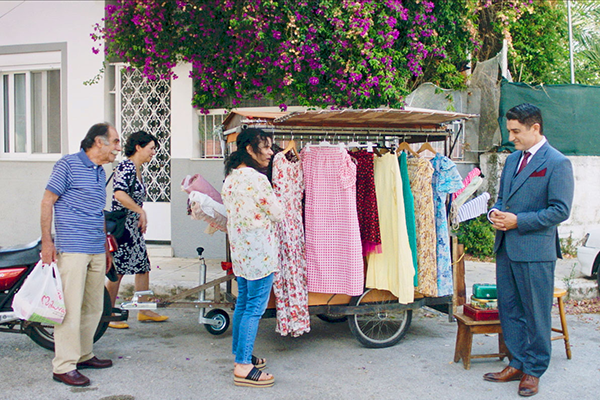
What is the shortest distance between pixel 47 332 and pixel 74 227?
1.19 metres

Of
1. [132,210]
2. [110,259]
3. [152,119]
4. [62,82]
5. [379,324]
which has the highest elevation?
[62,82]

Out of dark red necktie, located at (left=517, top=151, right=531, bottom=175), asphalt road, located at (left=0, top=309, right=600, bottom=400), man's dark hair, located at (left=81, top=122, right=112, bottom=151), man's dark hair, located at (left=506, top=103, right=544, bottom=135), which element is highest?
man's dark hair, located at (left=506, top=103, right=544, bottom=135)

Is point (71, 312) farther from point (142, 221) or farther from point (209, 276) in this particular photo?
point (209, 276)

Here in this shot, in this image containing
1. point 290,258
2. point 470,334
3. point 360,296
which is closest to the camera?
point 470,334

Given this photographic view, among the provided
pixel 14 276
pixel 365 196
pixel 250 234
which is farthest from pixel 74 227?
pixel 365 196

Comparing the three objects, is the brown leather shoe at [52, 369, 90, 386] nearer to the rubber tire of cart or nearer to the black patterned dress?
the rubber tire of cart

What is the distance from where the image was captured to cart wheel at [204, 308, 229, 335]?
523 centimetres

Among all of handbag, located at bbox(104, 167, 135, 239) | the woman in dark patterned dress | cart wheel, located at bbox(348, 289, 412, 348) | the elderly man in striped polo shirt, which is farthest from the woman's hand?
cart wheel, located at bbox(348, 289, 412, 348)

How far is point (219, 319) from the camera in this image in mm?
5242

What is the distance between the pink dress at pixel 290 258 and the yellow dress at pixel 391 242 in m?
0.64

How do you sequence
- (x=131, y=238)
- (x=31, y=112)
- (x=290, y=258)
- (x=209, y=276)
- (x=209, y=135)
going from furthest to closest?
(x=31, y=112)
(x=209, y=135)
(x=209, y=276)
(x=131, y=238)
(x=290, y=258)

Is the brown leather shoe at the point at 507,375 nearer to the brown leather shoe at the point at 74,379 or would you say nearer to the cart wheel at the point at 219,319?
the cart wheel at the point at 219,319

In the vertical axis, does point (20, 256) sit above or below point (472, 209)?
below

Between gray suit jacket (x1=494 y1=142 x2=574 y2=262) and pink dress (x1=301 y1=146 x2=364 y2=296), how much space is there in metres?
1.23
